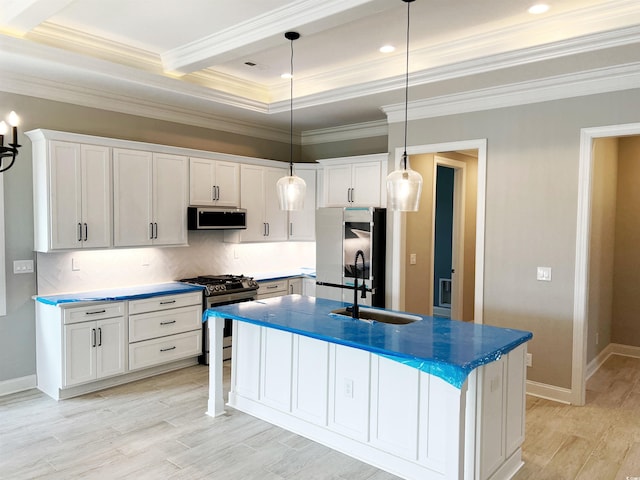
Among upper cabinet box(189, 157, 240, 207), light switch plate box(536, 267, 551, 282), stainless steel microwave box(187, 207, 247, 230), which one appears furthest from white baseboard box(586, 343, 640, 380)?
upper cabinet box(189, 157, 240, 207)

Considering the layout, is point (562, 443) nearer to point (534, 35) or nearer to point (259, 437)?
point (259, 437)

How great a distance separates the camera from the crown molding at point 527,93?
3.78 metres

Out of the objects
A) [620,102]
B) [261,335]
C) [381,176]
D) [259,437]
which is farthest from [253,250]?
[620,102]

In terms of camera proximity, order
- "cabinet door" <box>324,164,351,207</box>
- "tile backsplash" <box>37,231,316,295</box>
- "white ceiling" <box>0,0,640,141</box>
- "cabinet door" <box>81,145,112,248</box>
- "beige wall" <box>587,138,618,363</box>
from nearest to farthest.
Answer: "white ceiling" <box>0,0,640,141</box> < "cabinet door" <box>81,145,112,248</box> < "tile backsplash" <box>37,231,316,295</box> < "beige wall" <box>587,138,618,363</box> < "cabinet door" <box>324,164,351,207</box>

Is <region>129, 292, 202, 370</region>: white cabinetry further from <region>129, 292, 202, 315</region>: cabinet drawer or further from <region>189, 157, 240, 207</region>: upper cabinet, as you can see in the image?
<region>189, 157, 240, 207</region>: upper cabinet

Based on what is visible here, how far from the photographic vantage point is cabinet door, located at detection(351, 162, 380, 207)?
546cm

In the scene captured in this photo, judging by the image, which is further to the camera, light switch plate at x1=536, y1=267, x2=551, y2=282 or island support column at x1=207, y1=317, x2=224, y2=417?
light switch plate at x1=536, y1=267, x2=551, y2=282

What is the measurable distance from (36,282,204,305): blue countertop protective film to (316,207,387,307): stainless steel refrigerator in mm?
1473

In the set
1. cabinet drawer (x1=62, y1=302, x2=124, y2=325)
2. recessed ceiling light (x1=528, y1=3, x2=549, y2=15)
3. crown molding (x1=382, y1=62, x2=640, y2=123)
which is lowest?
cabinet drawer (x1=62, y1=302, x2=124, y2=325)

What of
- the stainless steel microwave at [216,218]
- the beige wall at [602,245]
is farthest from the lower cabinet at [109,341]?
the beige wall at [602,245]

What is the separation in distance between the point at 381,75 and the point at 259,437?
3.41 metres

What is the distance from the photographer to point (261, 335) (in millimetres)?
3764

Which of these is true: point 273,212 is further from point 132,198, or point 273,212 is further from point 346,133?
point 132,198

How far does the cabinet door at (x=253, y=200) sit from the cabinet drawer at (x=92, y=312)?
1.82m
